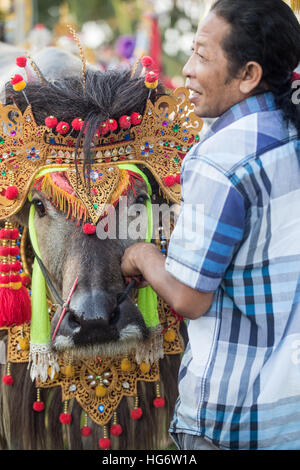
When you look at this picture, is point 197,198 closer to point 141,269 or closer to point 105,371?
point 141,269

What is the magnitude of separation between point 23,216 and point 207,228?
4.18ft

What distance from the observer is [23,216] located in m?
2.55

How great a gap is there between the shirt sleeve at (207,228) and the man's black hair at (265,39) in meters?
0.30

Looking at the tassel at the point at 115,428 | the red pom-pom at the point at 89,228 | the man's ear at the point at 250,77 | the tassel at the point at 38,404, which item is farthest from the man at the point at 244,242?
the tassel at the point at 38,404

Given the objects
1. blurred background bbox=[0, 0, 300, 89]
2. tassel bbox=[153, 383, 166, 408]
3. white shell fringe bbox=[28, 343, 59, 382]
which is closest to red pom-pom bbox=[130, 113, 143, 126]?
white shell fringe bbox=[28, 343, 59, 382]

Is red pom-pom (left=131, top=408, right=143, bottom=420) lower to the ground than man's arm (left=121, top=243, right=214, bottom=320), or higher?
lower

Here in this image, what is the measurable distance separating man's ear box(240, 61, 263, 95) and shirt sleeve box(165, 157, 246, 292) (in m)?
0.25

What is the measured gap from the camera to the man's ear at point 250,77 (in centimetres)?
155

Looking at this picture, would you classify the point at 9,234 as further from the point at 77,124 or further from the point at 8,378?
the point at 8,378

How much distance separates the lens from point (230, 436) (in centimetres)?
160

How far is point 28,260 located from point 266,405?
147cm

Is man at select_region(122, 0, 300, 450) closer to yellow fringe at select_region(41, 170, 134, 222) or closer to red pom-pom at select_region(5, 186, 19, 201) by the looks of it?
yellow fringe at select_region(41, 170, 134, 222)

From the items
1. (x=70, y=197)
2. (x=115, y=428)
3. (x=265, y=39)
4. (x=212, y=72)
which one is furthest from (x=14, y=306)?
(x=265, y=39)

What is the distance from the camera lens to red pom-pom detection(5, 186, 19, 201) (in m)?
2.27
